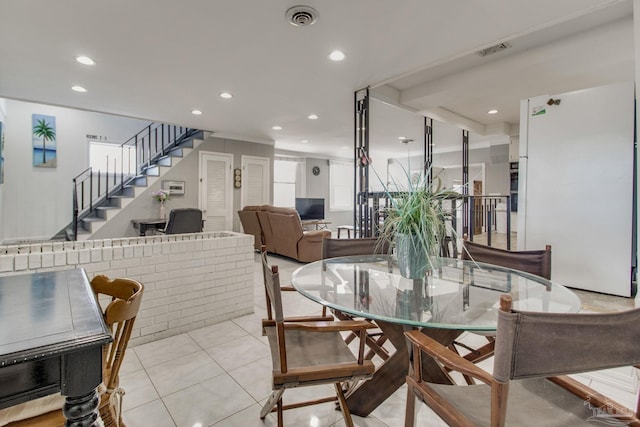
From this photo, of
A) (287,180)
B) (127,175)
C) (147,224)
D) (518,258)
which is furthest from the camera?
(287,180)

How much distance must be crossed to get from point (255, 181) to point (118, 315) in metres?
6.41

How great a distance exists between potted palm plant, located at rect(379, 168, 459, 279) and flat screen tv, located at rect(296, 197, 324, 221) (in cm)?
617

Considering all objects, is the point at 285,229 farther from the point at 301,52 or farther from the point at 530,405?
the point at 530,405

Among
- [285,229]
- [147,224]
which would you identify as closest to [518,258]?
[285,229]

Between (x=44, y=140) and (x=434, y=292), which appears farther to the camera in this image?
(x=44, y=140)

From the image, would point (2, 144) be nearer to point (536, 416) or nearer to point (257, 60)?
point (257, 60)

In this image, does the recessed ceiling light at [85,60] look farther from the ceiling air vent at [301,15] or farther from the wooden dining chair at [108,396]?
the wooden dining chair at [108,396]

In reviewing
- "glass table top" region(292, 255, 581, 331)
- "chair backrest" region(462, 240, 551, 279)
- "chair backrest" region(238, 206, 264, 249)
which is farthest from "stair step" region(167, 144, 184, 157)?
"chair backrest" region(462, 240, 551, 279)

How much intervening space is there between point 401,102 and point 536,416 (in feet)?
13.8

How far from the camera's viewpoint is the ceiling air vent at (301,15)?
2.26 meters

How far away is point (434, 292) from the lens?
1523mm

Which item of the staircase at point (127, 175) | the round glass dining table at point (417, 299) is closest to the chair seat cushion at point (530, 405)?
the round glass dining table at point (417, 299)

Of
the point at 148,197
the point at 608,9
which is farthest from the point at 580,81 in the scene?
the point at 148,197

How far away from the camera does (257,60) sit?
3.14 meters
